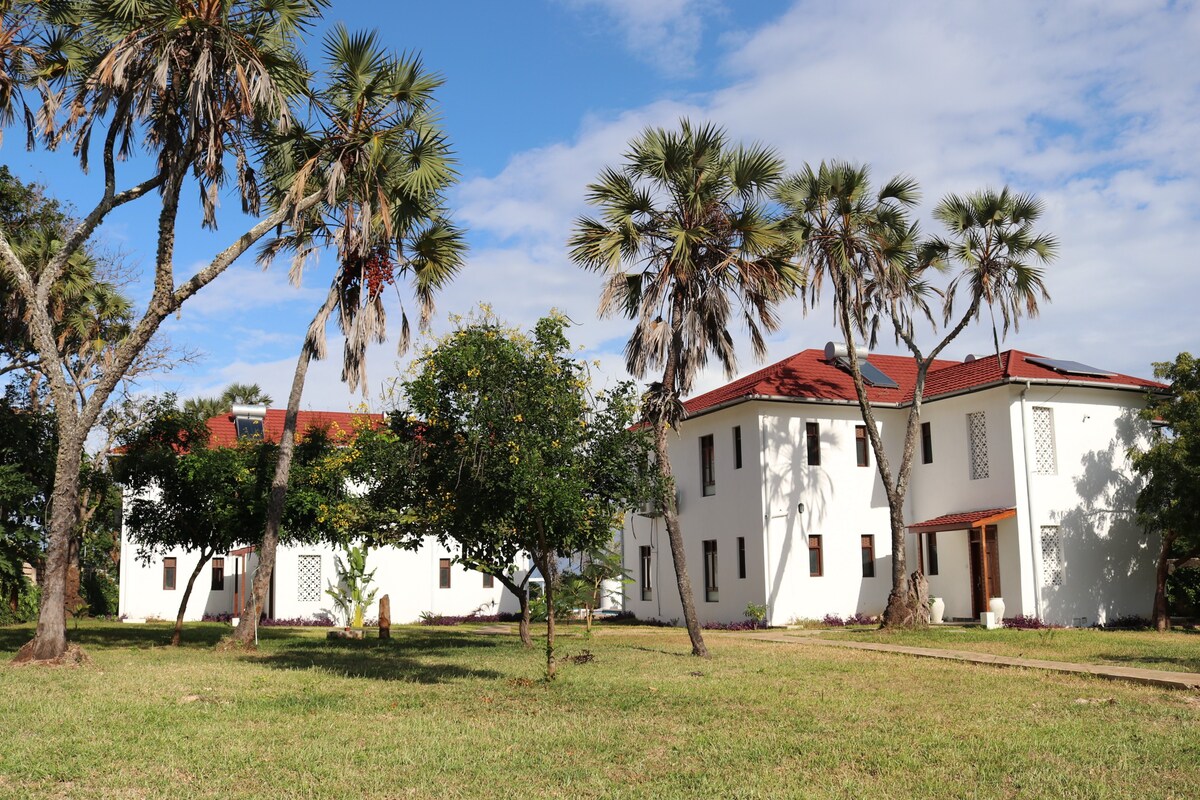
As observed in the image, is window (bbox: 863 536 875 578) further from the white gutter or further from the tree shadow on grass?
the tree shadow on grass

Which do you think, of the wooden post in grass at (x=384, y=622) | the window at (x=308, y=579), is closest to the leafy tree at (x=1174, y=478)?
the wooden post in grass at (x=384, y=622)

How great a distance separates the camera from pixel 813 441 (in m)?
27.1

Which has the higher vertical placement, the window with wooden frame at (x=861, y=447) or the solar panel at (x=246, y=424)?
the solar panel at (x=246, y=424)

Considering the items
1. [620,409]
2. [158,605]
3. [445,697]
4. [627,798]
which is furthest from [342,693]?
[158,605]

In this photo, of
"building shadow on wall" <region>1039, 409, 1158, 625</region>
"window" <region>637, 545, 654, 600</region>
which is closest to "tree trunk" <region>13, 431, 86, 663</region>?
"window" <region>637, 545, 654, 600</region>

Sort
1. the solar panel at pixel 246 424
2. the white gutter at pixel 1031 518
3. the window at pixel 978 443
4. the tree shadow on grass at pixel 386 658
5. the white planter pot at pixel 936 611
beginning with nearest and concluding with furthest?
the tree shadow on grass at pixel 386 658
the white gutter at pixel 1031 518
the white planter pot at pixel 936 611
the window at pixel 978 443
the solar panel at pixel 246 424

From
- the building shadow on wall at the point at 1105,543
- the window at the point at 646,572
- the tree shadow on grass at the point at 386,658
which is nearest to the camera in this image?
the tree shadow on grass at the point at 386,658

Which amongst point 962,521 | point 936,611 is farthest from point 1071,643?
point 962,521

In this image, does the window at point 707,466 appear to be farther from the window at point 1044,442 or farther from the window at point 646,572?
the window at point 1044,442

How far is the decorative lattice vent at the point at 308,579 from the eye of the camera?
32.1m

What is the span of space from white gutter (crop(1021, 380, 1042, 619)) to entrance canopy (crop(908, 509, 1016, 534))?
488 millimetres

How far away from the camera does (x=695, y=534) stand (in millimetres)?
29141

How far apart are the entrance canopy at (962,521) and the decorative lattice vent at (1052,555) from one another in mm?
1134

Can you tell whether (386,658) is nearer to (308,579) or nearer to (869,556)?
(869,556)
